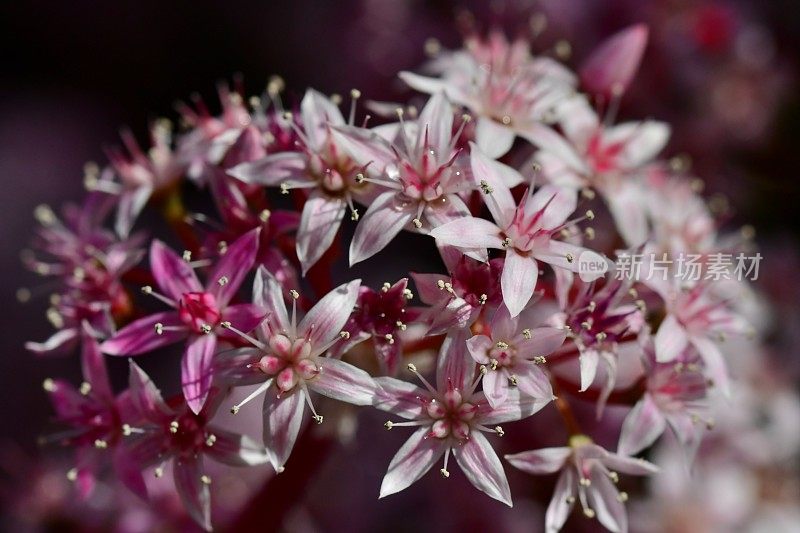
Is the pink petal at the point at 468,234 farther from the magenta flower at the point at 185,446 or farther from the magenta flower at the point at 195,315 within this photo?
the magenta flower at the point at 185,446

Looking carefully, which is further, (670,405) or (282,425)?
(670,405)

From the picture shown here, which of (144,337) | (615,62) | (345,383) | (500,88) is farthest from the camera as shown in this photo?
(615,62)

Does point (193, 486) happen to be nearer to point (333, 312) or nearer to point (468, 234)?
point (333, 312)

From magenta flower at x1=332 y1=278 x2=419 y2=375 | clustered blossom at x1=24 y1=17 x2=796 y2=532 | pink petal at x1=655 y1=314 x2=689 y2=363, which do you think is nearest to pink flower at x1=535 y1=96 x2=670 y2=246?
clustered blossom at x1=24 y1=17 x2=796 y2=532

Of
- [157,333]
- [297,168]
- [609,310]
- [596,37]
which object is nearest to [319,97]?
[297,168]

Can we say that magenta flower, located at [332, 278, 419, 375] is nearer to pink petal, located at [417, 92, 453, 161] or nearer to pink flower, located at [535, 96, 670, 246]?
pink petal, located at [417, 92, 453, 161]

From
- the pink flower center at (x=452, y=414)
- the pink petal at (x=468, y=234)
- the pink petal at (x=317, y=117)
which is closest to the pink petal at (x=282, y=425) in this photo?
the pink flower center at (x=452, y=414)

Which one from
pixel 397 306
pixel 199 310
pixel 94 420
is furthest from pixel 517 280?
pixel 94 420
